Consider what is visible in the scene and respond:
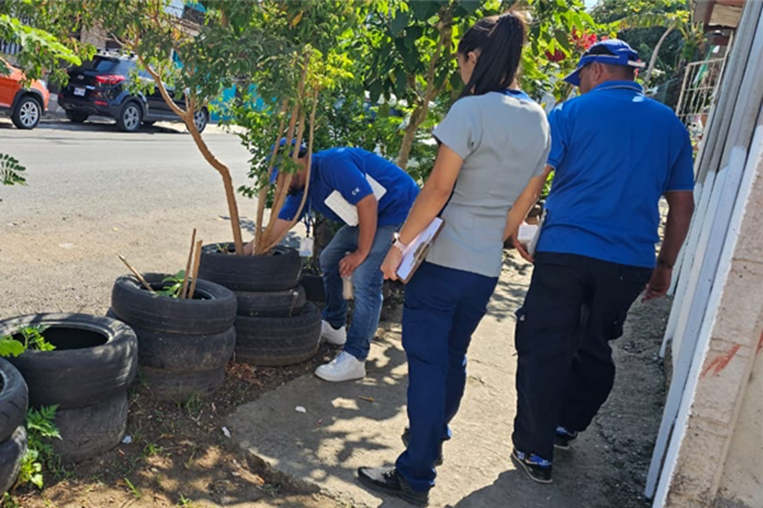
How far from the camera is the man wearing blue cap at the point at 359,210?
430 cm

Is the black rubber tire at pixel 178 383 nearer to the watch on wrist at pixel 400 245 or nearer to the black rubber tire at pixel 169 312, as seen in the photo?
the black rubber tire at pixel 169 312

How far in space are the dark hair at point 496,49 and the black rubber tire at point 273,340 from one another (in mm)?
1908

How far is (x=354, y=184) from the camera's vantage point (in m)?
4.26

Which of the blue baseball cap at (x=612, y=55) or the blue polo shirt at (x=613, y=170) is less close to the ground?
the blue baseball cap at (x=612, y=55)

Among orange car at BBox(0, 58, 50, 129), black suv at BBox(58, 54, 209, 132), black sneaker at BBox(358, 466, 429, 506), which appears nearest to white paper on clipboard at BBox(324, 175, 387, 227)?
black sneaker at BBox(358, 466, 429, 506)

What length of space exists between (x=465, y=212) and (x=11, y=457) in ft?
6.24

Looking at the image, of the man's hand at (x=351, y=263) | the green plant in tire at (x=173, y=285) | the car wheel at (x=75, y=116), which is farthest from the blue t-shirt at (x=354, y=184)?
the car wheel at (x=75, y=116)

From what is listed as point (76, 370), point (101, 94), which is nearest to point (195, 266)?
point (76, 370)

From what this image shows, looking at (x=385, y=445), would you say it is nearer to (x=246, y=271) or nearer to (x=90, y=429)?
(x=246, y=271)

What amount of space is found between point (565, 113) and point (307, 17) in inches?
55.0

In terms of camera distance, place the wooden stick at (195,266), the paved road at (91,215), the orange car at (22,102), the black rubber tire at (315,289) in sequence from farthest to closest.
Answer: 1. the orange car at (22,102)
2. the paved road at (91,215)
3. the black rubber tire at (315,289)
4. the wooden stick at (195,266)

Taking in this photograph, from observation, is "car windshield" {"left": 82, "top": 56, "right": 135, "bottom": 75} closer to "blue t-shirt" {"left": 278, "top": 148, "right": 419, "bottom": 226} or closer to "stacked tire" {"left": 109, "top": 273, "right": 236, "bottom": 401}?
"blue t-shirt" {"left": 278, "top": 148, "right": 419, "bottom": 226}

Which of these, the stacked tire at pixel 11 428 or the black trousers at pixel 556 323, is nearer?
the stacked tire at pixel 11 428

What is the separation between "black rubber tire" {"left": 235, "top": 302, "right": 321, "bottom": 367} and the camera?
432 cm
